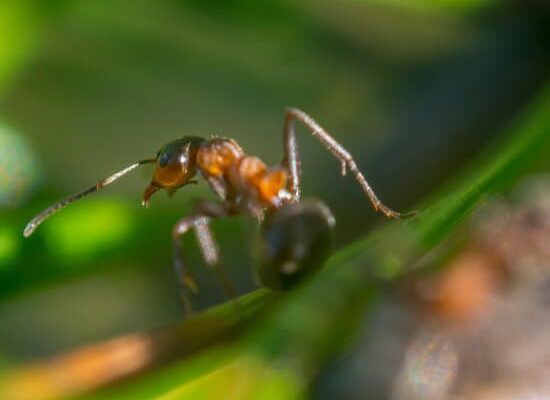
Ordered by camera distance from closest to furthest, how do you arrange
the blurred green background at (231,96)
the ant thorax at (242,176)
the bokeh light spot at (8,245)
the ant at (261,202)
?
the ant at (261,202), the bokeh light spot at (8,245), the ant thorax at (242,176), the blurred green background at (231,96)

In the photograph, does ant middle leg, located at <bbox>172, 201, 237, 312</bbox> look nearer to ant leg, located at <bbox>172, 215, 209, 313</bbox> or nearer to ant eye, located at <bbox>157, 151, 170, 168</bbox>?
ant leg, located at <bbox>172, 215, 209, 313</bbox>

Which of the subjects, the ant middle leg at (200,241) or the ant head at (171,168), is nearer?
the ant middle leg at (200,241)

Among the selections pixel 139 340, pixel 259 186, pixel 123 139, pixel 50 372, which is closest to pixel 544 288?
pixel 259 186

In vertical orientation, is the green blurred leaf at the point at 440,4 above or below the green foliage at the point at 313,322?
above

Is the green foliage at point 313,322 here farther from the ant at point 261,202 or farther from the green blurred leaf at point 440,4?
the green blurred leaf at point 440,4

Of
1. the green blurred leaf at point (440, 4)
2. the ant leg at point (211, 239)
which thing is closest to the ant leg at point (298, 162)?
the ant leg at point (211, 239)

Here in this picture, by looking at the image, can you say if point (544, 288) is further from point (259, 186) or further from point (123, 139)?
point (123, 139)

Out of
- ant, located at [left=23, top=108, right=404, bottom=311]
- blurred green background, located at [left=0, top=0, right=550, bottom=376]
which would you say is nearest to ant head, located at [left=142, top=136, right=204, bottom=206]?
ant, located at [left=23, top=108, right=404, bottom=311]
